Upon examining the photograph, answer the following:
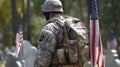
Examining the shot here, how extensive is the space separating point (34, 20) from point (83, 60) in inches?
1577

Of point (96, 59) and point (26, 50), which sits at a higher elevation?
point (96, 59)

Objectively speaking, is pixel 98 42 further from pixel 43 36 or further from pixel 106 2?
pixel 106 2

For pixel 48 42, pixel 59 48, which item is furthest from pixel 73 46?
pixel 48 42

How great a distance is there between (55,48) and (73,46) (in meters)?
0.28

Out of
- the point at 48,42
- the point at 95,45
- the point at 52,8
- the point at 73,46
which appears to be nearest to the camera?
the point at 95,45

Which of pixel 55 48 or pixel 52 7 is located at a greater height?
pixel 52 7

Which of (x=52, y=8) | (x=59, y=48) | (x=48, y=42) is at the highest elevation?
(x=52, y=8)

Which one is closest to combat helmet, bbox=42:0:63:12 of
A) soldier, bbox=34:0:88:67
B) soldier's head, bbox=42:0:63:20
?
soldier's head, bbox=42:0:63:20

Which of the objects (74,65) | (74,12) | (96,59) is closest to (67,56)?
(74,65)

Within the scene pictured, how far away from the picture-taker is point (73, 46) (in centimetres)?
892

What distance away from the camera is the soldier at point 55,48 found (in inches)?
347

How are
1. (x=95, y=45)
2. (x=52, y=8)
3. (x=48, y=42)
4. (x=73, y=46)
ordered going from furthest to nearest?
1. (x=52, y=8)
2. (x=73, y=46)
3. (x=48, y=42)
4. (x=95, y=45)

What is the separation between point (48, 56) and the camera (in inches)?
347

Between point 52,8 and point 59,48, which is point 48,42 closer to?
point 59,48
